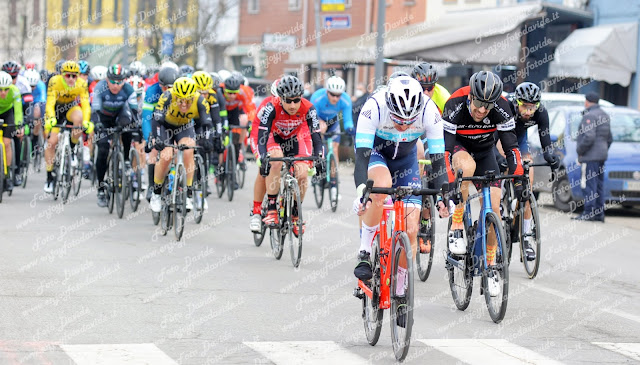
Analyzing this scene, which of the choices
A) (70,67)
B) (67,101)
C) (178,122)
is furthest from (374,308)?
(67,101)

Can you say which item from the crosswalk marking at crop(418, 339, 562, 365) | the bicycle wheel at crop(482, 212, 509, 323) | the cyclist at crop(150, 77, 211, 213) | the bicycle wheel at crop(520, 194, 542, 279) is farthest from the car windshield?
the crosswalk marking at crop(418, 339, 562, 365)

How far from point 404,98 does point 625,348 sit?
2.29 meters

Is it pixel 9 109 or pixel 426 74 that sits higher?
pixel 426 74

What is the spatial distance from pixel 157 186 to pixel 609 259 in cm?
525

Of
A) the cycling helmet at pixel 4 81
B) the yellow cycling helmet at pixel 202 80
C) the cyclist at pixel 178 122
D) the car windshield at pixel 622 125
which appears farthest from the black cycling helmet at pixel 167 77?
the car windshield at pixel 622 125

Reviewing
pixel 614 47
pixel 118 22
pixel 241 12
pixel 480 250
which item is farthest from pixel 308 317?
pixel 118 22

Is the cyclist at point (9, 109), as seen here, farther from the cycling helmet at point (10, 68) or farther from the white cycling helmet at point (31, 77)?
the white cycling helmet at point (31, 77)

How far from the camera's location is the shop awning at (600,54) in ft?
93.9

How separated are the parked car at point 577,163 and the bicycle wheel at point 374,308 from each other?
10548 millimetres

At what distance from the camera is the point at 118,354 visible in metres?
7.27

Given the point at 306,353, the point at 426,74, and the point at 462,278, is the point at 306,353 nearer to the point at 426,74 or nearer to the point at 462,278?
the point at 462,278

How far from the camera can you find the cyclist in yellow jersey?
55.4ft

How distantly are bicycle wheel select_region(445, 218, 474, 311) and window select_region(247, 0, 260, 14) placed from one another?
165ft

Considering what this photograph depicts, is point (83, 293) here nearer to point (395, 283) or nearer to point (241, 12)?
point (395, 283)
